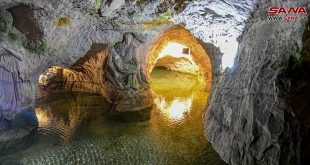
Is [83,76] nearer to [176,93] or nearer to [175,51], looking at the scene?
[176,93]

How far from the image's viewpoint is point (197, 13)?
11.3 m

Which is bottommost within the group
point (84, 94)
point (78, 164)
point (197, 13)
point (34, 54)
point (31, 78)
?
point (78, 164)

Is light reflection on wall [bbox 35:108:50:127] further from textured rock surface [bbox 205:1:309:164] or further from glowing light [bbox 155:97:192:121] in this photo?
textured rock surface [bbox 205:1:309:164]

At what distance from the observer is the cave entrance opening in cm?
1332

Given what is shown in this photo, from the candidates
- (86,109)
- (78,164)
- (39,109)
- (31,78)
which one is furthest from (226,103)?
(39,109)

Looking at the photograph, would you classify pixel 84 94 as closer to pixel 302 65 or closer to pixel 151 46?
pixel 151 46

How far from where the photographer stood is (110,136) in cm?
988

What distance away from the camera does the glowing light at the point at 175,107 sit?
39.8 ft

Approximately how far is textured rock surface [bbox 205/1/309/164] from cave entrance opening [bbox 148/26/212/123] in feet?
9.99

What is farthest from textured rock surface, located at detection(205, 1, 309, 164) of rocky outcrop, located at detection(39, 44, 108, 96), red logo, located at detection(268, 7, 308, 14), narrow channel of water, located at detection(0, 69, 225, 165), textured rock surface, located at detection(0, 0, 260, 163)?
rocky outcrop, located at detection(39, 44, 108, 96)

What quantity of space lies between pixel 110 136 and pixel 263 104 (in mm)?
5172

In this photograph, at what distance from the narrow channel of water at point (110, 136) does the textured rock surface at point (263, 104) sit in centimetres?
83

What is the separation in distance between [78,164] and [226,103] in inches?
199

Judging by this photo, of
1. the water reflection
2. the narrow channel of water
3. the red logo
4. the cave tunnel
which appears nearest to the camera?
the red logo
